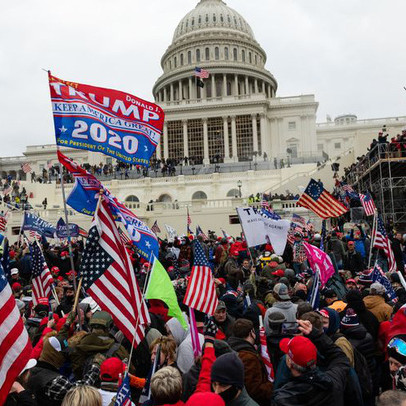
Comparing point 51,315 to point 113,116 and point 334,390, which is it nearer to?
point 113,116

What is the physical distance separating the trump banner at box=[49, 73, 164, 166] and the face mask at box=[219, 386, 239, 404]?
4.74 meters

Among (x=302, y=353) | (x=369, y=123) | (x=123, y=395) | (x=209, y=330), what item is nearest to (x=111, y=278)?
(x=209, y=330)

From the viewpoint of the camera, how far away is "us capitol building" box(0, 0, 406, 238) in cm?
3877

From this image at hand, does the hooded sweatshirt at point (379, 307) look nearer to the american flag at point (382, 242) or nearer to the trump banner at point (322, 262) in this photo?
the trump banner at point (322, 262)

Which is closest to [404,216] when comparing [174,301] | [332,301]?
[332,301]

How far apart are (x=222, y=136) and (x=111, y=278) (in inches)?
2291

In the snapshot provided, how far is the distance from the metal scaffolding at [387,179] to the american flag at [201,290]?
1681 centimetres

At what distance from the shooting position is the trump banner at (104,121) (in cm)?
716

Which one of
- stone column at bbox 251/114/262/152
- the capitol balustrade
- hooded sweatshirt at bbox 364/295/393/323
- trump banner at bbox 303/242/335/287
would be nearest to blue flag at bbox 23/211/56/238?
trump banner at bbox 303/242/335/287

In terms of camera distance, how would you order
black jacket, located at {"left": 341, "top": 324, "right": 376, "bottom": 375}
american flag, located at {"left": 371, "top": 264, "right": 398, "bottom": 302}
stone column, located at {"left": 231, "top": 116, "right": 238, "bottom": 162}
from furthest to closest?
stone column, located at {"left": 231, "top": 116, "right": 238, "bottom": 162}, american flag, located at {"left": 371, "top": 264, "right": 398, "bottom": 302}, black jacket, located at {"left": 341, "top": 324, "right": 376, "bottom": 375}

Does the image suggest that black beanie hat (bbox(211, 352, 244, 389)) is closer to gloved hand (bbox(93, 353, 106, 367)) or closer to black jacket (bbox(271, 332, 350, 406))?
black jacket (bbox(271, 332, 350, 406))

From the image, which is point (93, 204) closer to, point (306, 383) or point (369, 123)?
point (306, 383)

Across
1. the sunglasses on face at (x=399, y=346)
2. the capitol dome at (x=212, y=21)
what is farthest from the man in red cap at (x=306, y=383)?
the capitol dome at (x=212, y=21)

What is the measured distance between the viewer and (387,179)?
23438mm
